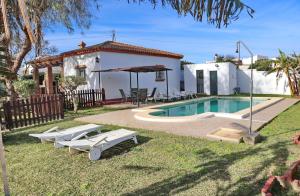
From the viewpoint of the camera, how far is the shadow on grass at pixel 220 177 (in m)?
4.57

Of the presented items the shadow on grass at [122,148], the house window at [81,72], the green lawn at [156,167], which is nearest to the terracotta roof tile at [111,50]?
the house window at [81,72]

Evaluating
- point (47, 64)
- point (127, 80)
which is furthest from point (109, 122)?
point (47, 64)

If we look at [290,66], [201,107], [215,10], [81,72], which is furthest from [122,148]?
[290,66]

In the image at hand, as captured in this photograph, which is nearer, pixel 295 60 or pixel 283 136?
pixel 283 136

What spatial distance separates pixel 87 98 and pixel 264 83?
1870 cm

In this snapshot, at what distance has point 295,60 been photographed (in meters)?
22.3

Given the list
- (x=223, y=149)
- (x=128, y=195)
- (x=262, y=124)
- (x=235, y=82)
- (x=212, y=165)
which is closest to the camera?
(x=128, y=195)

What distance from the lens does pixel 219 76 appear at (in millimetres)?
26406

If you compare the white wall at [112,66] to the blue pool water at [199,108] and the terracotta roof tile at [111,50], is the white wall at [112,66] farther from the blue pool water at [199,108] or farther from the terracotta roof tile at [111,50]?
the blue pool water at [199,108]

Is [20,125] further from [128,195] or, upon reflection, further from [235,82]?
[235,82]

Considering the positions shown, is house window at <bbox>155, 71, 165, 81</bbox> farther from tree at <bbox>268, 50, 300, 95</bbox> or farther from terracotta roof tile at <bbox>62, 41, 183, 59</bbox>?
tree at <bbox>268, 50, 300, 95</bbox>

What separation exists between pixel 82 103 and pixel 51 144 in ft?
30.8

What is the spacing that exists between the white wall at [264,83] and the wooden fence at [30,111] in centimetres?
2104

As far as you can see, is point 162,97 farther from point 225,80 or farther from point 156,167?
point 156,167
